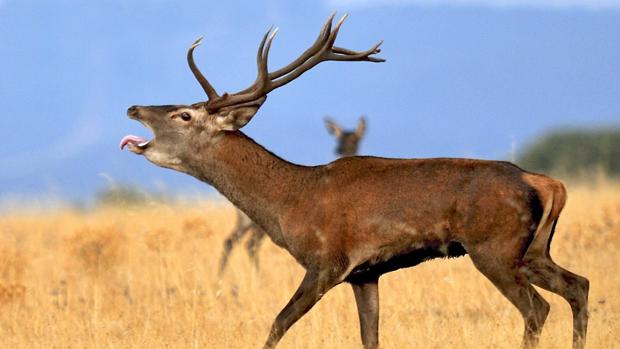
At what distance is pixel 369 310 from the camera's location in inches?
351

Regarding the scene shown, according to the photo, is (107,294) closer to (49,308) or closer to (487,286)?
(49,308)

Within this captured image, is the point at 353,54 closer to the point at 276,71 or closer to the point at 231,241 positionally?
the point at 276,71

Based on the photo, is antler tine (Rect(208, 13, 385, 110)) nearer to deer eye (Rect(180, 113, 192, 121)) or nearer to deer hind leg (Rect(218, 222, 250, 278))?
deer eye (Rect(180, 113, 192, 121))

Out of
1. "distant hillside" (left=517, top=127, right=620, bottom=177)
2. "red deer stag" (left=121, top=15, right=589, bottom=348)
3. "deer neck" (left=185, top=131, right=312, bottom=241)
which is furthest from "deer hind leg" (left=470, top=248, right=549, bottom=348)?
"distant hillside" (left=517, top=127, right=620, bottom=177)

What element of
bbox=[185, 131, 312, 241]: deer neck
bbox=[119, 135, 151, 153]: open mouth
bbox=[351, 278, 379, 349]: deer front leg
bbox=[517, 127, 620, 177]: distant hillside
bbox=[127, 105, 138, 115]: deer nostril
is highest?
bbox=[517, 127, 620, 177]: distant hillside

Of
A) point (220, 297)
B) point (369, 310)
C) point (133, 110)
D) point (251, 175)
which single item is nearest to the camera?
point (369, 310)

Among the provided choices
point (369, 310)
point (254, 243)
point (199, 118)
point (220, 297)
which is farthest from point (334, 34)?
point (254, 243)

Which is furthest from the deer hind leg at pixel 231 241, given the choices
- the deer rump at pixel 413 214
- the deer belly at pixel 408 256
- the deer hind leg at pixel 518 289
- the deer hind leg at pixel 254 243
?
the deer hind leg at pixel 518 289

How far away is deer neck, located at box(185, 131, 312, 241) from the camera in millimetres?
9008

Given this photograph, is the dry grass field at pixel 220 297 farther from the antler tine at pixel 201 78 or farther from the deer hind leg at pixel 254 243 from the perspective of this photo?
the antler tine at pixel 201 78

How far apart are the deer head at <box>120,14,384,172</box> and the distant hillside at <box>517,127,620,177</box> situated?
33.1 metres

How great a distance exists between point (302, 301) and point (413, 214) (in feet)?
3.10

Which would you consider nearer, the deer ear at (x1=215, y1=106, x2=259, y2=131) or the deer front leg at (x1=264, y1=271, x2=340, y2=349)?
the deer front leg at (x1=264, y1=271, x2=340, y2=349)

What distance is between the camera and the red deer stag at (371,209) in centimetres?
827
